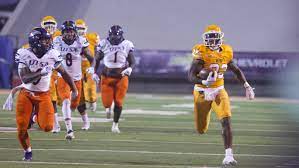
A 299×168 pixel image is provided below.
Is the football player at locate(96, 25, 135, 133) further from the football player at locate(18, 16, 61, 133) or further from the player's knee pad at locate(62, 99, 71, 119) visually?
the player's knee pad at locate(62, 99, 71, 119)

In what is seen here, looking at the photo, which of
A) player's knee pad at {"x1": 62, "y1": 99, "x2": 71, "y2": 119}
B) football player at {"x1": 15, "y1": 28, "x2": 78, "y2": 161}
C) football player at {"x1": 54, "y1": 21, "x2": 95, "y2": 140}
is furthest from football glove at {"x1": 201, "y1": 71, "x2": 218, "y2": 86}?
football player at {"x1": 54, "y1": 21, "x2": 95, "y2": 140}

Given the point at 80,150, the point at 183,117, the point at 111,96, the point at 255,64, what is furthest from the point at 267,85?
the point at 80,150

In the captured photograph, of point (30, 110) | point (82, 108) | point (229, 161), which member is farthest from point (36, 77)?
point (82, 108)

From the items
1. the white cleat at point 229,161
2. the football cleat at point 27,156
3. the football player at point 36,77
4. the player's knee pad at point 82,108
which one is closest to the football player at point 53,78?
the player's knee pad at point 82,108

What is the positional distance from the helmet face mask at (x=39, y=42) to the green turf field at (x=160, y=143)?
1145 millimetres

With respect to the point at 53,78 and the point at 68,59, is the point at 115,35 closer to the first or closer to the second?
the point at 68,59

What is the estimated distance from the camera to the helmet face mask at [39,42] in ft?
33.4

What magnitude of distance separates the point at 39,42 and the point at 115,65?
431 cm

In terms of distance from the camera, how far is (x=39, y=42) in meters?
10.2

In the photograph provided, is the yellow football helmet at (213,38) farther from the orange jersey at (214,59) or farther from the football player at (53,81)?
the football player at (53,81)

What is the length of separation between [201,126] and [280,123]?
5.62 metres

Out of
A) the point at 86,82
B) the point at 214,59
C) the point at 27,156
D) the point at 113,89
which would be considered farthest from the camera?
the point at 86,82

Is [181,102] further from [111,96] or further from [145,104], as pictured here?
[111,96]

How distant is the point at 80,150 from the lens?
11.2 metres
